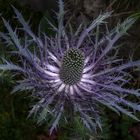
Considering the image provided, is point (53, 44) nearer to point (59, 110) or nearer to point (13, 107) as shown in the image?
point (59, 110)

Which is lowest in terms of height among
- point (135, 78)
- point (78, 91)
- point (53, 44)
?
point (135, 78)

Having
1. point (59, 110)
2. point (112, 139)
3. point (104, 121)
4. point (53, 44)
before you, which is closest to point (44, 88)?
point (59, 110)

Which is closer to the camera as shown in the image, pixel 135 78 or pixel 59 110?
pixel 59 110

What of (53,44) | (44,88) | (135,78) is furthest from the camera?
(135,78)

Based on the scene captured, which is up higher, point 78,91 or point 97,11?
point 97,11
